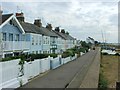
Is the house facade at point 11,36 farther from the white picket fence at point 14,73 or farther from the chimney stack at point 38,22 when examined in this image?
the chimney stack at point 38,22

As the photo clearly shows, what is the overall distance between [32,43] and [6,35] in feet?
27.1

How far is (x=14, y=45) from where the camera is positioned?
24.7m

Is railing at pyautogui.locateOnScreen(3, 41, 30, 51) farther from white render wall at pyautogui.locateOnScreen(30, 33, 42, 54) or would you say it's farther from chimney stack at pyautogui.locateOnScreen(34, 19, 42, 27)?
chimney stack at pyautogui.locateOnScreen(34, 19, 42, 27)

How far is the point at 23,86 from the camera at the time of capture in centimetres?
1242

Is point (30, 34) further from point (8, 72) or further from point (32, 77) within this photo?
point (8, 72)

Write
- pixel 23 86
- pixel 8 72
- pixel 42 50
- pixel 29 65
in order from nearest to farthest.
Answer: pixel 8 72, pixel 23 86, pixel 29 65, pixel 42 50

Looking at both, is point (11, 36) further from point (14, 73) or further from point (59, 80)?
point (14, 73)

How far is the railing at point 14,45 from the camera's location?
22.7 m

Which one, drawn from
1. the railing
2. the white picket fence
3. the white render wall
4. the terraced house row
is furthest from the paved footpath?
the white render wall

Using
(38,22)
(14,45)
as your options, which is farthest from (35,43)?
(38,22)

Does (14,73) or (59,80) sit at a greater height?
(14,73)

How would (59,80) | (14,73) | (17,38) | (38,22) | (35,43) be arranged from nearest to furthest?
(14,73)
(59,80)
(17,38)
(35,43)
(38,22)

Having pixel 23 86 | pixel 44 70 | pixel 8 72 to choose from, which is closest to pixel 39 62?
pixel 44 70

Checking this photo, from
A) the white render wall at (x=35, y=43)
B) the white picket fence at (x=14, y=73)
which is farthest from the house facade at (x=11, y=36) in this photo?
the white picket fence at (x=14, y=73)
